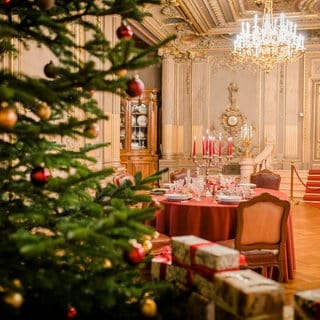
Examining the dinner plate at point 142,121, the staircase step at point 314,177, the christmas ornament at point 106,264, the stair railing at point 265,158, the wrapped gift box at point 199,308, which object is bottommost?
the staircase step at point 314,177

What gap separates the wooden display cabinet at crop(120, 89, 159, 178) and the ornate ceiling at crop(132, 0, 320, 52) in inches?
59.6

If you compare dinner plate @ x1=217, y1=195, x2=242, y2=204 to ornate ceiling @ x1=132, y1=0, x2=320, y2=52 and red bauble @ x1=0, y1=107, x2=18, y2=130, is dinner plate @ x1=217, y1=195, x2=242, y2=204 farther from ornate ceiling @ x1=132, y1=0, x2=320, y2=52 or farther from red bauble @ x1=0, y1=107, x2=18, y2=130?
ornate ceiling @ x1=132, y1=0, x2=320, y2=52

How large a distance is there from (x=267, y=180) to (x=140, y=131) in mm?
5717

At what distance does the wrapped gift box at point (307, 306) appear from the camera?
1.62m

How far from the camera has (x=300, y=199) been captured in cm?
973

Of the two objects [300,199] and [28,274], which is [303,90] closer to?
[300,199]

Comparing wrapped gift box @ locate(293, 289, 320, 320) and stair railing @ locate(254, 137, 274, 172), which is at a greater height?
stair railing @ locate(254, 137, 274, 172)

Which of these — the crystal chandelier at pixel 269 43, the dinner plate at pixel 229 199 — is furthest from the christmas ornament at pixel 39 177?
the crystal chandelier at pixel 269 43

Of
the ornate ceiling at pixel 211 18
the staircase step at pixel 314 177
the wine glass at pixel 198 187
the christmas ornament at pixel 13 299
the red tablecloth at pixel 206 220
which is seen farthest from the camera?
the staircase step at pixel 314 177

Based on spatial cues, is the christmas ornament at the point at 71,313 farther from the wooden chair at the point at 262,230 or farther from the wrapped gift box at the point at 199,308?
the wooden chair at the point at 262,230

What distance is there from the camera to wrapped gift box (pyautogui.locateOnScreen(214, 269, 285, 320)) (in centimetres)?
156

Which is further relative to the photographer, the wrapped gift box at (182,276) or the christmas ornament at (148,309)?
the wrapped gift box at (182,276)

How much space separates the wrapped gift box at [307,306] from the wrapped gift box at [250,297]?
10 cm

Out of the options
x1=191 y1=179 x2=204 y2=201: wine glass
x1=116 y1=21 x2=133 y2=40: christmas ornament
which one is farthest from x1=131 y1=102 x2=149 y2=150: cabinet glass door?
x1=116 y1=21 x2=133 y2=40: christmas ornament
